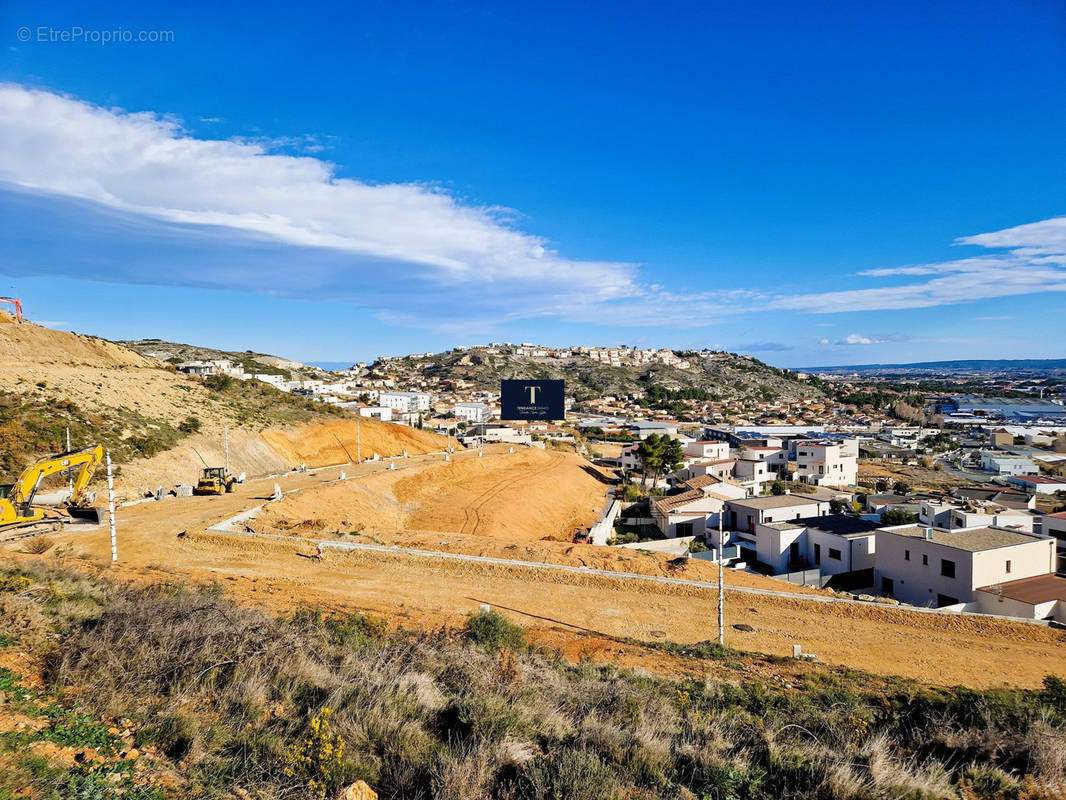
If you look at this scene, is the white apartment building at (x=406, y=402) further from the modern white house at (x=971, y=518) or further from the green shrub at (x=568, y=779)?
the green shrub at (x=568, y=779)

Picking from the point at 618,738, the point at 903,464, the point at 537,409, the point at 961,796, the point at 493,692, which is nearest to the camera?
the point at 961,796

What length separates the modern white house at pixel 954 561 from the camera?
63.4 feet

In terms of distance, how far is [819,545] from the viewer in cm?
2514

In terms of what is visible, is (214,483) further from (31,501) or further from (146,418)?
(31,501)

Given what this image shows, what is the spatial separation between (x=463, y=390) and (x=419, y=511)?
90.6 meters

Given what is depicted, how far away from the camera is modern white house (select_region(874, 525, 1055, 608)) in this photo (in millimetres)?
19328

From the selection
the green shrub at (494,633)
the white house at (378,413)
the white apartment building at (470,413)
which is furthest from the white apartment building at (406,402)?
the green shrub at (494,633)

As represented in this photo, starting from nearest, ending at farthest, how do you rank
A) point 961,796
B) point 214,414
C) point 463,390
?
point 961,796
point 214,414
point 463,390

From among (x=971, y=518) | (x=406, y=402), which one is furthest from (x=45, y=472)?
(x=406, y=402)

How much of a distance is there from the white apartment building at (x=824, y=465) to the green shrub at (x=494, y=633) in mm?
46849

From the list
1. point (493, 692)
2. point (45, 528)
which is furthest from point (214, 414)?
point (493, 692)

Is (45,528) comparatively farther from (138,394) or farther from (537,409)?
(537,409)

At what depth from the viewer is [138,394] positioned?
36219 millimetres

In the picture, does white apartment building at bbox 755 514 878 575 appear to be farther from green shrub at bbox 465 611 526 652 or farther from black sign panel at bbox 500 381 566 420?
black sign panel at bbox 500 381 566 420
